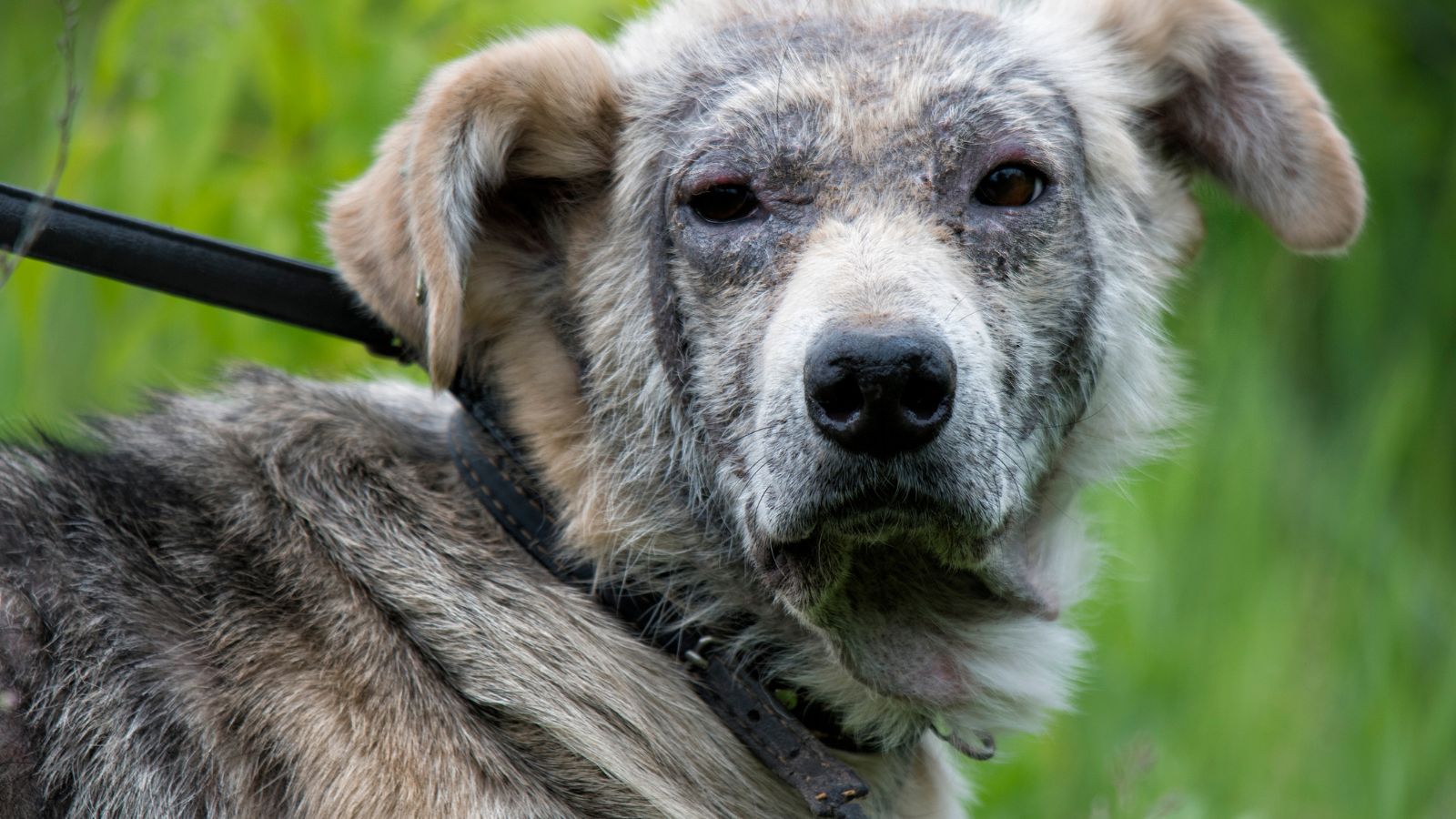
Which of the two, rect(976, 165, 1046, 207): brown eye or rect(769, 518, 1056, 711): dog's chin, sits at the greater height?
rect(976, 165, 1046, 207): brown eye

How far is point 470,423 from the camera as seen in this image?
2.95m

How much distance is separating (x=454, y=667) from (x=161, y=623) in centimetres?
54

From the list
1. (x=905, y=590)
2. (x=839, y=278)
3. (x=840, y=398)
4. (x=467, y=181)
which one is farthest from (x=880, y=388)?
(x=467, y=181)

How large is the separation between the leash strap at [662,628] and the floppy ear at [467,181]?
217 mm

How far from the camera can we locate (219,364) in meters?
3.42

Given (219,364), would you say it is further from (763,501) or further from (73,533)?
(763,501)

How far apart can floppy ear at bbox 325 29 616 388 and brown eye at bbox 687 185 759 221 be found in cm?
32

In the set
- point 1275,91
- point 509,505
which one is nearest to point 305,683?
point 509,505

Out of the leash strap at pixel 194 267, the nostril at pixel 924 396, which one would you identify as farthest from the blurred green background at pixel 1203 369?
the nostril at pixel 924 396

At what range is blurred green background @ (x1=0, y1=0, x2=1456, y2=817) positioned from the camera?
164 inches

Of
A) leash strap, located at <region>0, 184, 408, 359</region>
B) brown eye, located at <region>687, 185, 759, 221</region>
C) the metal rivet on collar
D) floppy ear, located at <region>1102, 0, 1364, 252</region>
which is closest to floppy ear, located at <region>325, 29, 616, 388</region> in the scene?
leash strap, located at <region>0, 184, 408, 359</region>

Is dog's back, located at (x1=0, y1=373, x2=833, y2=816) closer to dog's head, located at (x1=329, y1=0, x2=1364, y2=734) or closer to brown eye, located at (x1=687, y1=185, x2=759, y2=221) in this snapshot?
dog's head, located at (x1=329, y1=0, x2=1364, y2=734)

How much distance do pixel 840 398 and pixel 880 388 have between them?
0.08 meters

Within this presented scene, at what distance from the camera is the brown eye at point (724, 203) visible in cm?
278
